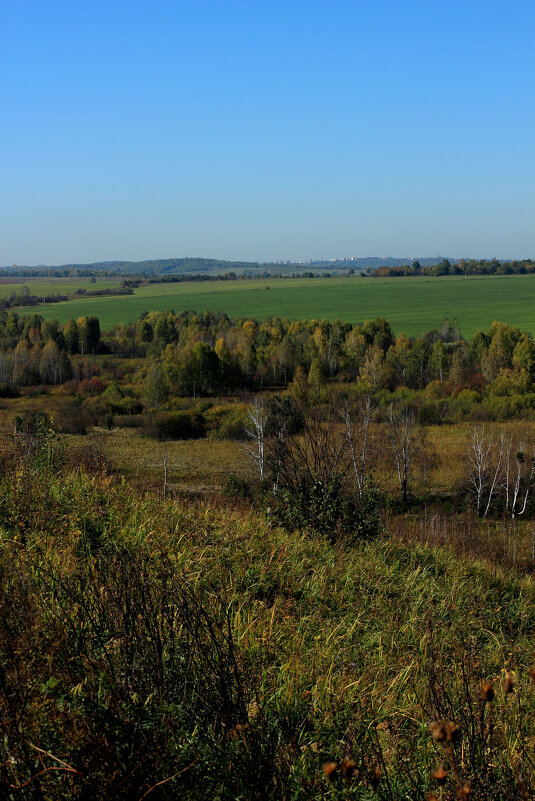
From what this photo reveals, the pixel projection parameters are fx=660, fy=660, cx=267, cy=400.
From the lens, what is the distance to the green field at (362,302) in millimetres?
115688

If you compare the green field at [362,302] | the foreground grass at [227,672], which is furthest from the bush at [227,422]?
the green field at [362,302]

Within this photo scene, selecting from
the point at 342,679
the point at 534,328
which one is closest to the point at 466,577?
the point at 342,679

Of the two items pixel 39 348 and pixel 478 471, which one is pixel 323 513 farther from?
pixel 39 348

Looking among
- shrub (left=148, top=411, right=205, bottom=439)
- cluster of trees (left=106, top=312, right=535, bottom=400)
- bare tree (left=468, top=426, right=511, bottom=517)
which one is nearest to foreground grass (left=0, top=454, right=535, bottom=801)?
bare tree (left=468, top=426, right=511, bottom=517)

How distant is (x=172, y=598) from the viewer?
11.8 feet

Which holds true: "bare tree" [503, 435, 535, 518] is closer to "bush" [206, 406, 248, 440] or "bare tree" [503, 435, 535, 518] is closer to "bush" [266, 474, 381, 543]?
"bush" [206, 406, 248, 440]

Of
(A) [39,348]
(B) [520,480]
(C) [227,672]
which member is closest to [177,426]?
(B) [520,480]

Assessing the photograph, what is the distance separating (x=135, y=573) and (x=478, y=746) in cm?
199

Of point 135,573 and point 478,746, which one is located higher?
point 135,573

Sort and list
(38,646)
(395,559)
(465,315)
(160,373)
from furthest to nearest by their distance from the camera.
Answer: (465,315) → (160,373) → (395,559) → (38,646)

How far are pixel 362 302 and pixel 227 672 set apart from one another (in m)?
143

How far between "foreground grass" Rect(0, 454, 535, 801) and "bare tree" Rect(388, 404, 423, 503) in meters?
27.4

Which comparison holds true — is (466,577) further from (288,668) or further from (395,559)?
(288,668)

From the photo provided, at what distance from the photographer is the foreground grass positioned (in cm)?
256
